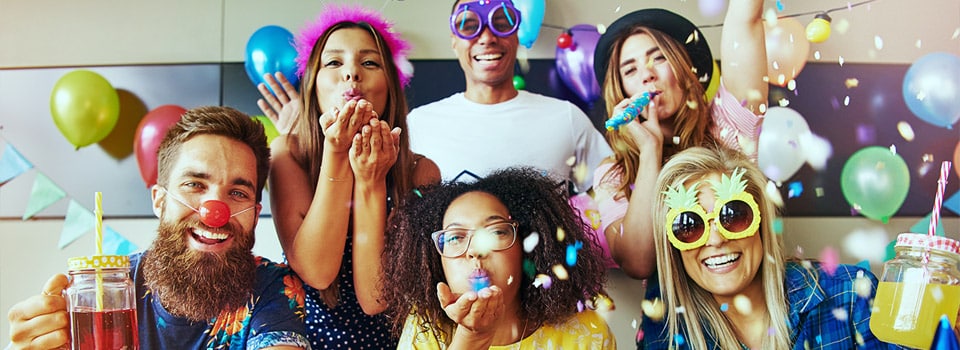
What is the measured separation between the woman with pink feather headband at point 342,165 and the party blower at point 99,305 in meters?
0.50

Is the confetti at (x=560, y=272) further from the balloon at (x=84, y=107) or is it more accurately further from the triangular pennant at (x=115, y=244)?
the balloon at (x=84, y=107)

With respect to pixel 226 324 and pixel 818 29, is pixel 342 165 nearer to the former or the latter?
pixel 226 324

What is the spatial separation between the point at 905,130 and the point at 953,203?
242 millimetres

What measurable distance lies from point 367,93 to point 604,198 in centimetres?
68

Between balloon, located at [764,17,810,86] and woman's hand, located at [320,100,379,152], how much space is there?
1.03 metres

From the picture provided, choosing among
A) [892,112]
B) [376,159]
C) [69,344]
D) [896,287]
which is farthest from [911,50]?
[69,344]

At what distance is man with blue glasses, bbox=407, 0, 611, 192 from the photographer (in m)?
2.21

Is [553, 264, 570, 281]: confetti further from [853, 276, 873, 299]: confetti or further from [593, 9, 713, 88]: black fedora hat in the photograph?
[853, 276, 873, 299]: confetti

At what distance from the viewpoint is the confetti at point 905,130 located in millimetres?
2293

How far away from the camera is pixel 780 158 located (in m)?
2.19

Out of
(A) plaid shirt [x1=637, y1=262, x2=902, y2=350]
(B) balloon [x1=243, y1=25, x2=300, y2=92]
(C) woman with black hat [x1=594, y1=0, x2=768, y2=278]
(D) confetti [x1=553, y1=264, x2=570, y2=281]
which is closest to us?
(A) plaid shirt [x1=637, y1=262, x2=902, y2=350]

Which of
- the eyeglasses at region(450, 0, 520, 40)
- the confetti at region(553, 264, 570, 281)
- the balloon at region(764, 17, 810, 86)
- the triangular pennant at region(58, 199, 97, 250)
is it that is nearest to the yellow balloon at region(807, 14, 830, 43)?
the balloon at region(764, 17, 810, 86)

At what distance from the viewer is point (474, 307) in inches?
72.2

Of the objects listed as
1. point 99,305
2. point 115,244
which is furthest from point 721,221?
point 115,244
